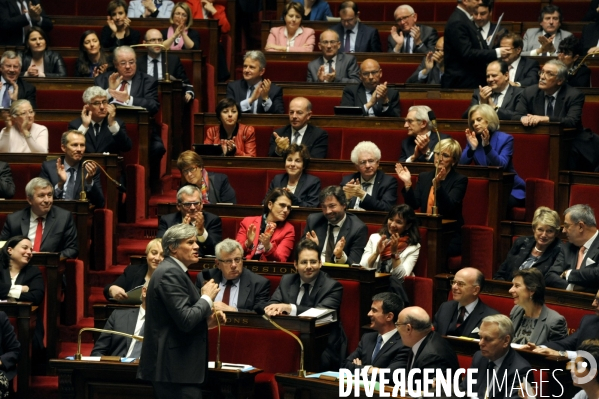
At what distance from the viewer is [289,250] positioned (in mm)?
4422

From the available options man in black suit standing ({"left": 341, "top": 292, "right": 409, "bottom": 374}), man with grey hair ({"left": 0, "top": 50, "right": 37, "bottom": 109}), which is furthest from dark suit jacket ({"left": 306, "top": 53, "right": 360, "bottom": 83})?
man in black suit standing ({"left": 341, "top": 292, "right": 409, "bottom": 374})

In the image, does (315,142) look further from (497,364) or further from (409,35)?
(497,364)

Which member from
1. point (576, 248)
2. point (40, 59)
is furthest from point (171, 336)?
point (40, 59)

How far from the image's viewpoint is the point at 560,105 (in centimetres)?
498

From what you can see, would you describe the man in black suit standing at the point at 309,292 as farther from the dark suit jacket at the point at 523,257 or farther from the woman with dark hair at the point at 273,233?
the dark suit jacket at the point at 523,257

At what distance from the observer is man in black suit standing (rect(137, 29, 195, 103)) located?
223 inches

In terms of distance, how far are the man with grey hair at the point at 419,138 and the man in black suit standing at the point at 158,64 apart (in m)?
1.24

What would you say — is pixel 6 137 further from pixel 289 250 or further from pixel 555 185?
pixel 555 185

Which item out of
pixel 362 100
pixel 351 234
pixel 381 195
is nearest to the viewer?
pixel 351 234

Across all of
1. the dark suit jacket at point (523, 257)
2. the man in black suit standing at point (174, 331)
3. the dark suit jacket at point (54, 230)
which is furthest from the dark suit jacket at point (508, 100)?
the man in black suit standing at point (174, 331)

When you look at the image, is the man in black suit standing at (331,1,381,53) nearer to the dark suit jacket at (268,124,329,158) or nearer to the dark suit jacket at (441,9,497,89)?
the dark suit jacket at (441,9,497,89)

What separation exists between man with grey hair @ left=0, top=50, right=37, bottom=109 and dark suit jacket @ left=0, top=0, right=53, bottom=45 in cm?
55

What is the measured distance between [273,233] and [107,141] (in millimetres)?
934

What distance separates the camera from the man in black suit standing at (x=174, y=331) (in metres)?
3.26
